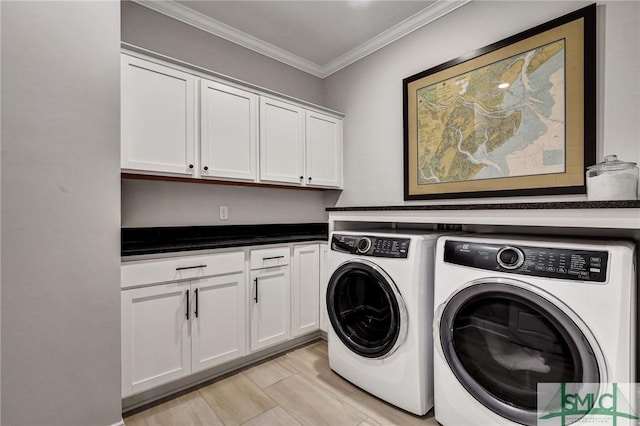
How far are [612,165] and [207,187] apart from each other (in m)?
2.59

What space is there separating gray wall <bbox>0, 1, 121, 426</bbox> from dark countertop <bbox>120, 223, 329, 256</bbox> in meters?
0.33

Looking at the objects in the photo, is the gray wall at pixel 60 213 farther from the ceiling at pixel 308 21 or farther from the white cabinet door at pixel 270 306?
the ceiling at pixel 308 21

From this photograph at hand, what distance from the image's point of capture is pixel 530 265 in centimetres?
119

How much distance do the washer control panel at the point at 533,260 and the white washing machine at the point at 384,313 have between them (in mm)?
237

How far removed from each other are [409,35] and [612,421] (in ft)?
8.90

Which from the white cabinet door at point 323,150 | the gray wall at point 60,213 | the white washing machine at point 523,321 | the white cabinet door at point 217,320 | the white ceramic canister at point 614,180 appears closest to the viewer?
the white washing machine at point 523,321

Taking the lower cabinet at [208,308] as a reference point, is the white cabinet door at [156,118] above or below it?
above

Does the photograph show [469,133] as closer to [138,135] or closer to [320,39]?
[320,39]

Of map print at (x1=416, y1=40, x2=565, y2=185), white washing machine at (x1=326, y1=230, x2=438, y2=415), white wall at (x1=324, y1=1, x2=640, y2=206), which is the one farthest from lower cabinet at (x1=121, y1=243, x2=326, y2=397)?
map print at (x1=416, y1=40, x2=565, y2=185)

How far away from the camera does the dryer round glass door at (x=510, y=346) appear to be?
1107mm

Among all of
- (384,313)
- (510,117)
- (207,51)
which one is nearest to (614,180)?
(510,117)

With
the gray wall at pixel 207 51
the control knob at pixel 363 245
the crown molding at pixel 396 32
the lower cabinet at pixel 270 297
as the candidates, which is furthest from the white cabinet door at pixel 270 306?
the crown molding at pixel 396 32

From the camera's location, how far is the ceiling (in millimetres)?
2162

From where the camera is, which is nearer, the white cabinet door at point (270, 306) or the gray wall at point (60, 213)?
the gray wall at point (60, 213)
